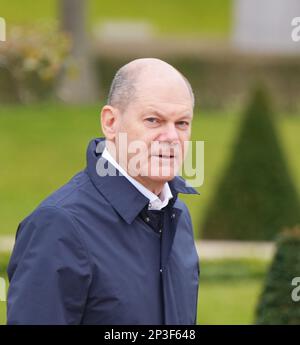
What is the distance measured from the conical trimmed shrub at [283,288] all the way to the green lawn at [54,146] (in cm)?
563

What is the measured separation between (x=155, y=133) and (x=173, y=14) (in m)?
24.8

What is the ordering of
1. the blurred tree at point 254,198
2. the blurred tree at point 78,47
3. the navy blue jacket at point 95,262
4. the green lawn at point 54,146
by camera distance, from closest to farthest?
the navy blue jacket at point 95,262 < the blurred tree at point 254,198 < the green lawn at point 54,146 < the blurred tree at point 78,47

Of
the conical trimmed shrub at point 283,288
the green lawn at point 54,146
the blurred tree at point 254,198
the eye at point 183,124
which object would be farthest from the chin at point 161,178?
the green lawn at point 54,146

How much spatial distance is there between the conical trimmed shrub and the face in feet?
10.3

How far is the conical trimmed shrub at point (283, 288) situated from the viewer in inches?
233

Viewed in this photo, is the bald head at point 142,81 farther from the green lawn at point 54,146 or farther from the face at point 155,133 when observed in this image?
the green lawn at point 54,146

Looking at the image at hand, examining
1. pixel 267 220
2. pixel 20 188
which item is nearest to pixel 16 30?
pixel 267 220

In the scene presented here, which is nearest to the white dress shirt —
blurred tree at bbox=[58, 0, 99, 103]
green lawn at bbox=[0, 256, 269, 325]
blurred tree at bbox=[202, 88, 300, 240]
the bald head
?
the bald head

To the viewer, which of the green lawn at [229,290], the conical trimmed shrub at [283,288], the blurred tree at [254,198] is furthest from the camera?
the blurred tree at [254,198]

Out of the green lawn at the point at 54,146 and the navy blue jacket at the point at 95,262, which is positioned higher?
the navy blue jacket at the point at 95,262

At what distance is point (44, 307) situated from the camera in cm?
266

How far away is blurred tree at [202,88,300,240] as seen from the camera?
10.1m

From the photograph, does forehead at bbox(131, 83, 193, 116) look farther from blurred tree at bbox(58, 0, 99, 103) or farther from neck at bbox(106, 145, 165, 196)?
blurred tree at bbox(58, 0, 99, 103)
